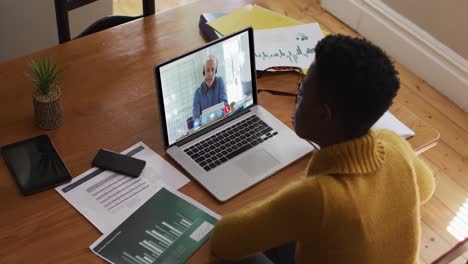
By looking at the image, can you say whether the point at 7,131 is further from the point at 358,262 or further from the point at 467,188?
the point at 467,188

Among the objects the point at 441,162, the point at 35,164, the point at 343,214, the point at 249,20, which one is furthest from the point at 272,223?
the point at 441,162

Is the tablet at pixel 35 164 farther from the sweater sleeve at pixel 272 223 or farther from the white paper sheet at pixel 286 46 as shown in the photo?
the white paper sheet at pixel 286 46

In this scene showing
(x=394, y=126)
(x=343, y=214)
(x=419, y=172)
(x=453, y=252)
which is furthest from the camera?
(x=394, y=126)

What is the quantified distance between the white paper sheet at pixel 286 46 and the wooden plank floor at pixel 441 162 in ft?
3.15

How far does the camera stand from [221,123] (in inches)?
60.5

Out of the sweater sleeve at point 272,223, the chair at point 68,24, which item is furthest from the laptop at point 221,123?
the chair at point 68,24

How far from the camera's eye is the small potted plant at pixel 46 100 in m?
1.42

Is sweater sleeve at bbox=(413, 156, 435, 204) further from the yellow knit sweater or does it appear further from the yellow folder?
the yellow folder

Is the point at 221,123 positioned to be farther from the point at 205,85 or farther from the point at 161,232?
the point at 161,232

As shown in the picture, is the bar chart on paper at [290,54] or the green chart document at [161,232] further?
the bar chart on paper at [290,54]

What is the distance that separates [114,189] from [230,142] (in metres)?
0.32

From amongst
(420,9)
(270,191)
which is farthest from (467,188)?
(270,191)

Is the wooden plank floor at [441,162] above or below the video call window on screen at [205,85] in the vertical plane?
below

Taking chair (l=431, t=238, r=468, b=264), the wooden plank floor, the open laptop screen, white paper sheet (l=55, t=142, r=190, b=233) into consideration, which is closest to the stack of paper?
the open laptop screen
